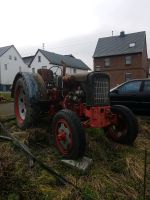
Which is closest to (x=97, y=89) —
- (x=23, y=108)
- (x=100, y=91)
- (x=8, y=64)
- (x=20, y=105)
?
(x=100, y=91)

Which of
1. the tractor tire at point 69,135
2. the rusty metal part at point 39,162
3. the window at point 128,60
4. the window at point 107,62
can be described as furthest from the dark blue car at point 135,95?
the window at point 107,62

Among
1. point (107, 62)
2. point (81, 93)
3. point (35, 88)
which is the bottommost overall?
point (81, 93)

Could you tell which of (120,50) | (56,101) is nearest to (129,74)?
(120,50)

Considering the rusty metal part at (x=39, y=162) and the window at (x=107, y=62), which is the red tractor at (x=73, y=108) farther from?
the window at (x=107, y=62)

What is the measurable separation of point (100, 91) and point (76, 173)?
6.24 feet

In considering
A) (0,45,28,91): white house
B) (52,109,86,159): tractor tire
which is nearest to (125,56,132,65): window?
(0,45,28,91): white house

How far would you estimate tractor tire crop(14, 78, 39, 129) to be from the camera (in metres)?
6.93

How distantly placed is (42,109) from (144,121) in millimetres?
3712

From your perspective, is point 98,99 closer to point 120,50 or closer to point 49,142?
point 49,142

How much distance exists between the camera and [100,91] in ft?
20.7

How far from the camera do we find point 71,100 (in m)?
6.60

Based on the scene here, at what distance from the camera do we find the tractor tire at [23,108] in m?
6.93

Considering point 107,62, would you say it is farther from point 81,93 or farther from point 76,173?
point 76,173

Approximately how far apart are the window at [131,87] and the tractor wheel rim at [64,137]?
16.4 feet
